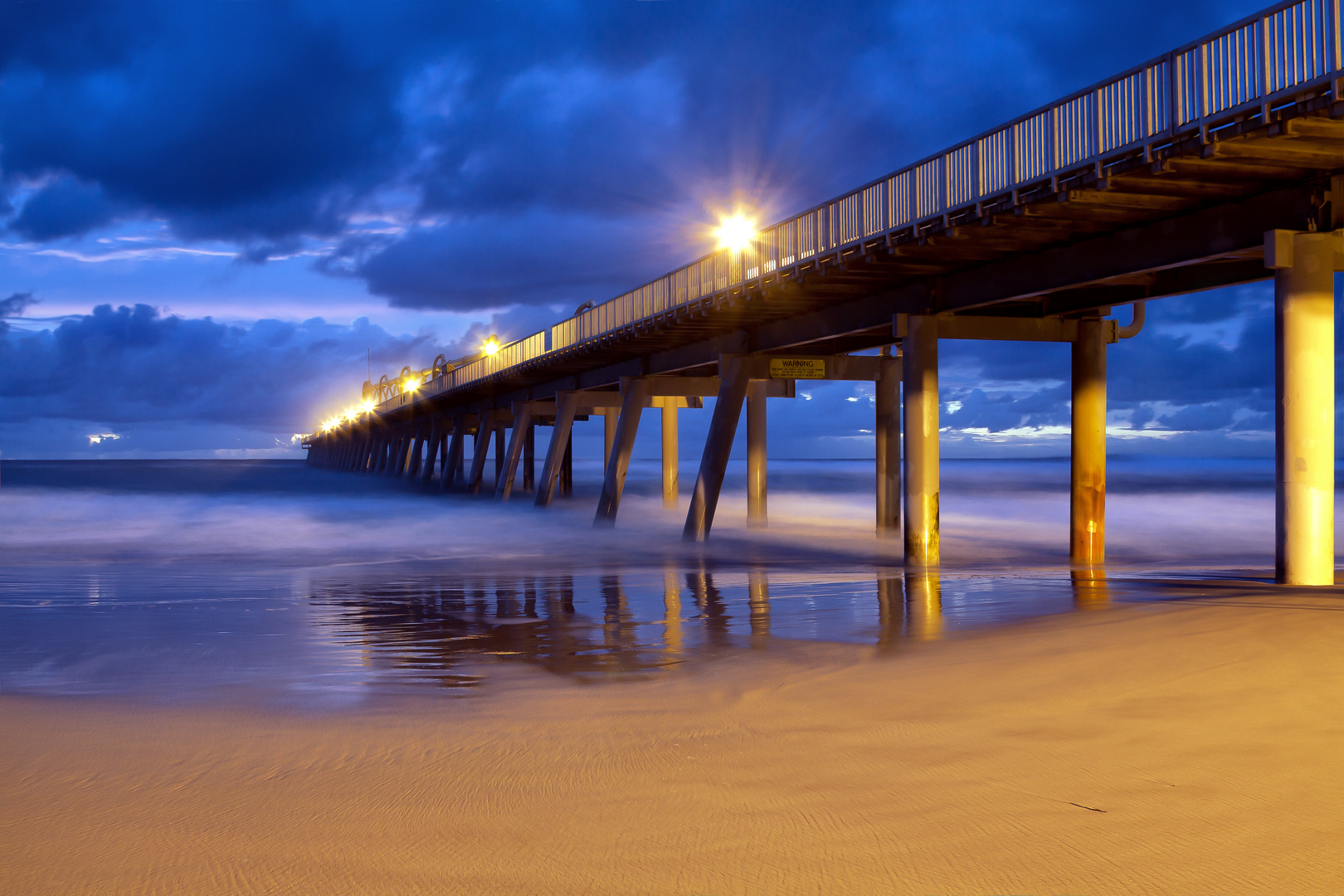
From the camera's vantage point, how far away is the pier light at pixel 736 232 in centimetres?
2192

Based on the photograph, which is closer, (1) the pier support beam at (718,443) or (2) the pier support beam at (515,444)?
(1) the pier support beam at (718,443)

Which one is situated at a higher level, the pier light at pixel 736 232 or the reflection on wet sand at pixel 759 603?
the pier light at pixel 736 232

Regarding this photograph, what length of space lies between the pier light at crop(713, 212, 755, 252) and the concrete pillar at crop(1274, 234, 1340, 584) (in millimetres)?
11191

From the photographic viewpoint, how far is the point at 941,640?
894 cm

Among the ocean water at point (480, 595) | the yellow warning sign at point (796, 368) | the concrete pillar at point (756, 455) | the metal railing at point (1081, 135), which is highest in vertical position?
the metal railing at point (1081, 135)

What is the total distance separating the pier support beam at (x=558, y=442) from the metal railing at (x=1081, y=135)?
16479 millimetres

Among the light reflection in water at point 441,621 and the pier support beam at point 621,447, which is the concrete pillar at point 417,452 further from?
the light reflection in water at point 441,621

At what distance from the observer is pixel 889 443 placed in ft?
96.3

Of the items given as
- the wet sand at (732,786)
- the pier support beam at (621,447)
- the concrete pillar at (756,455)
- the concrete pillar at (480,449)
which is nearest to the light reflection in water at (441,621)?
the wet sand at (732,786)

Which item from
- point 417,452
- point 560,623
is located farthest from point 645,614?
point 417,452

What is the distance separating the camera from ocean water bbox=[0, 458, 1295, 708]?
8320 mm

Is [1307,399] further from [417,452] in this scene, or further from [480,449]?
[417,452]

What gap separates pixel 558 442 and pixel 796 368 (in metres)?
17.5

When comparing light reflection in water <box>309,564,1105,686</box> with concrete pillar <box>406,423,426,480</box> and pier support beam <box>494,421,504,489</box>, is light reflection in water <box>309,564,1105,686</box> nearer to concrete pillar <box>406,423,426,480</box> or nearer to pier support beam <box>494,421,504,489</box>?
pier support beam <box>494,421,504,489</box>
